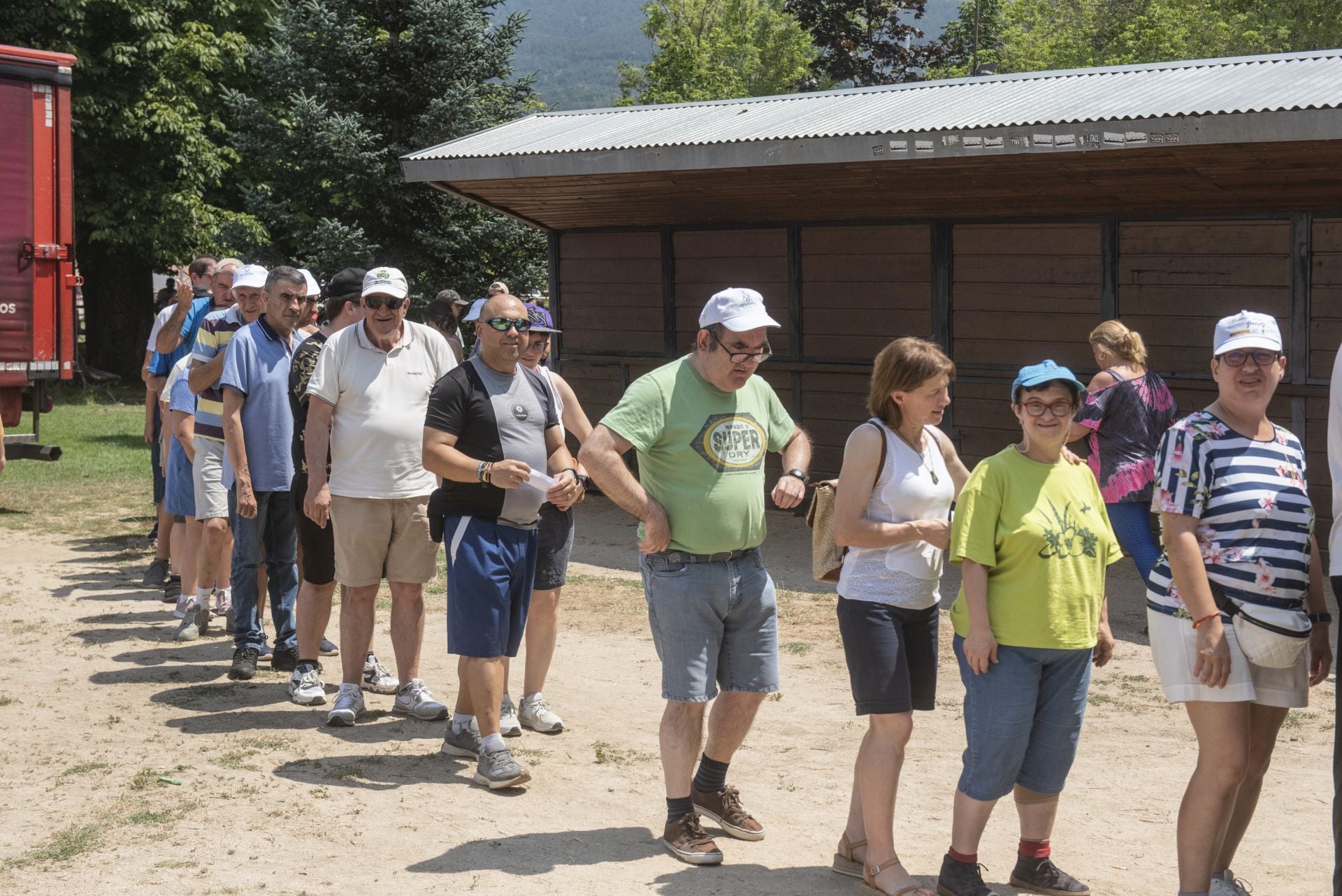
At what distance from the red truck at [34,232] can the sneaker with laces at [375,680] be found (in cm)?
606

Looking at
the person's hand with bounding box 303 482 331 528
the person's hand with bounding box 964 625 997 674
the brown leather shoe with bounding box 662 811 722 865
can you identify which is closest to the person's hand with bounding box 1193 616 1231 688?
the person's hand with bounding box 964 625 997 674

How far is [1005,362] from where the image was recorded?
10.9 metres

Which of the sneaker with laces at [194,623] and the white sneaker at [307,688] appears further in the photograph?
the sneaker with laces at [194,623]

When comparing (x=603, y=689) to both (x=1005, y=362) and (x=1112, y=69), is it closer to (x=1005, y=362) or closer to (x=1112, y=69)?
(x=1005, y=362)

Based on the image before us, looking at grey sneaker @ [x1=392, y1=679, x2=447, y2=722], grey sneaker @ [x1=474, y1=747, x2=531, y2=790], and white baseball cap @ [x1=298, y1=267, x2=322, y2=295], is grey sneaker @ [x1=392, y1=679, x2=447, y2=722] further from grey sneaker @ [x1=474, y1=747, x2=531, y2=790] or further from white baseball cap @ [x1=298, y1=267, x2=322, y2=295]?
white baseball cap @ [x1=298, y1=267, x2=322, y2=295]

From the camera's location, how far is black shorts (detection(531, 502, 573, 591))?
601 cm

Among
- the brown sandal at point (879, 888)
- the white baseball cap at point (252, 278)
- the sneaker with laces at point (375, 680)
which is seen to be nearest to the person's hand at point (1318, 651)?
the brown sandal at point (879, 888)

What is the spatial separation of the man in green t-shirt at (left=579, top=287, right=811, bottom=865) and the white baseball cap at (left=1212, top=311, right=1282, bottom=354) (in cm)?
130

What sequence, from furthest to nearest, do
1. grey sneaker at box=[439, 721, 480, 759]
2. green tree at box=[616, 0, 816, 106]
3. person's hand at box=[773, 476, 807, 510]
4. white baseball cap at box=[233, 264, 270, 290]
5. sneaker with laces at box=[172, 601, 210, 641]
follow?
1. green tree at box=[616, 0, 816, 106]
2. sneaker with laces at box=[172, 601, 210, 641]
3. white baseball cap at box=[233, 264, 270, 290]
4. grey sneaker at box=[439, 721, 480, 759]
5. person's hand at box=[773, 476, 807, 510]

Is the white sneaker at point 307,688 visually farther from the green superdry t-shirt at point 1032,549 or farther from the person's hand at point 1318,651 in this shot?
the person's hand at point 1318,651

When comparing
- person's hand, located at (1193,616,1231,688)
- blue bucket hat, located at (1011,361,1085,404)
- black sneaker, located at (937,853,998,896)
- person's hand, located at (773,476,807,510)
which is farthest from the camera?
person's hand, located at (773,476,807,510)

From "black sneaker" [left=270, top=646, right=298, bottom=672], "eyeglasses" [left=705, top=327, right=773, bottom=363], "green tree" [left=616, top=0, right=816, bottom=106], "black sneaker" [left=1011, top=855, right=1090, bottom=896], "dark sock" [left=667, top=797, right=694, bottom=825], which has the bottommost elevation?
"black sneaker" [left=1011, top=855, right=1090, bottom=896]

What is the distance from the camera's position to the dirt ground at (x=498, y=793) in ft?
14.8

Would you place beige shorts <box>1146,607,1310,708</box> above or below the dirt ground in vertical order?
above
